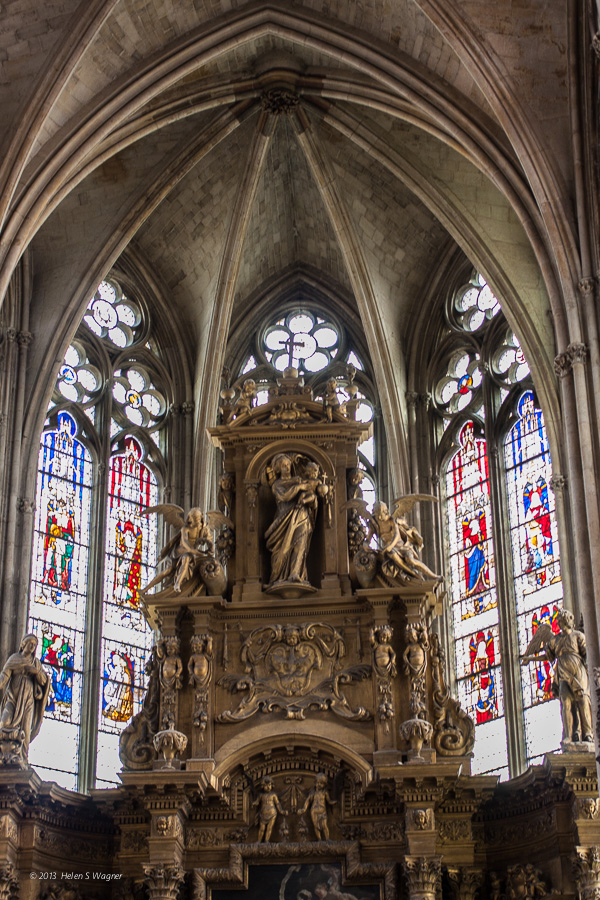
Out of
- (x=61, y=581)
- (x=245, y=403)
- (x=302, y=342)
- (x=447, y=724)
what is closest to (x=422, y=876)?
(x=447, y=724)

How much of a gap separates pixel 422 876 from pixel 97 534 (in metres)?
9.40

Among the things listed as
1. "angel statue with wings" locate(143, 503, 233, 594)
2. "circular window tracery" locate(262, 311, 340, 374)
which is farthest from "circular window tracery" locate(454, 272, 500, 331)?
"angel statue with wings" locate(143, 503, 233, 594)

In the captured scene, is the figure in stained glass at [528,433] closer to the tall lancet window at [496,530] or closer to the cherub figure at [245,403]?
the tall lancet window at [496,530]

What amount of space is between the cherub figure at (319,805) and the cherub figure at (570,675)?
102 inches

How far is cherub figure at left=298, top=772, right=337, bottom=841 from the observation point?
17.6 meters

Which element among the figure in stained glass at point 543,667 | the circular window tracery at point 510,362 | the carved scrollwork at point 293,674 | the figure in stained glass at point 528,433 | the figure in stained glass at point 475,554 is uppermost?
the circular window tracery at point 510,362

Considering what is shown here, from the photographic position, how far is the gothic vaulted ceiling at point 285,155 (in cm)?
2172

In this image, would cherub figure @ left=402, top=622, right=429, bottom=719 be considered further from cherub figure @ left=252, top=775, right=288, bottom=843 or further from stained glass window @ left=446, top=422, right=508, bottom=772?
stained glass window @ left=446, top=422, right=508, bottom=772

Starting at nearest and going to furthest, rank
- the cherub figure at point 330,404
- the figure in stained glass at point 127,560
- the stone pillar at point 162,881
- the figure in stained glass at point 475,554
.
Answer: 1. the stone pillar at point 162,881
2. the cherub figure at point 330,404
3. the figure in stained glass at point 475,554
4. the figure in stained glass at point 127,560

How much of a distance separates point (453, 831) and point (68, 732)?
7.27m

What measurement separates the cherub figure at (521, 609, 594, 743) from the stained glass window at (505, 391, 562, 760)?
3742 millimetres

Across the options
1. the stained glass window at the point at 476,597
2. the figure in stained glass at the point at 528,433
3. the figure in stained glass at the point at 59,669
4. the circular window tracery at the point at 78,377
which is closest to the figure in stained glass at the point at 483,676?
the stained glass window at the point at 476,597

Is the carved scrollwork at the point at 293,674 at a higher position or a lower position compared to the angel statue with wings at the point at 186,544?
lower

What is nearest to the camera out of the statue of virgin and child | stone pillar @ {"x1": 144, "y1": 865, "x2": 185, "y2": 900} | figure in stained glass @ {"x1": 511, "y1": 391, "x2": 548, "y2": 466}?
stone pillar @ {"x1": 144, "y1": 865, "x2": 185, "y2": 900}
